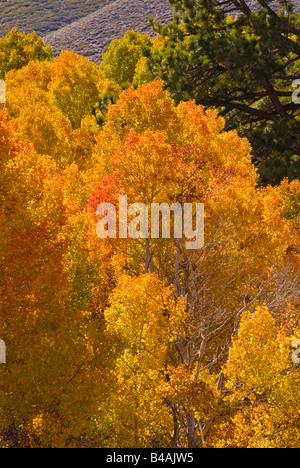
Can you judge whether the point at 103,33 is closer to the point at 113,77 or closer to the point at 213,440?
the point at 113,77

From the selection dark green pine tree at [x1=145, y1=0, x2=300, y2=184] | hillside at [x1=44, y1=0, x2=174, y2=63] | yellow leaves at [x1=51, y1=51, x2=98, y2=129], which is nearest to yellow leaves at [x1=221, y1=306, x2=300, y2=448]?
dark green pine tree at [x1=145, y1=0, x2=300, y2=184]

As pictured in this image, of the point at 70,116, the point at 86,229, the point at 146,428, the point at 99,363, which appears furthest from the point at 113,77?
the point at 146,428

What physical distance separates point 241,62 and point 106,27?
16307cm

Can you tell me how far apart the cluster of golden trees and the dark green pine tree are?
602 centimetres

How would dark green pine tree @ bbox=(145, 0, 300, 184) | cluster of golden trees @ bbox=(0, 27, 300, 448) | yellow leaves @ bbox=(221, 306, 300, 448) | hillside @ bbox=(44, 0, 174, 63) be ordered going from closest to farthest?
1. yellow leaves @ bbox=(221, 306, 300, 448)
2. cluster of golden trees @ bbox=(0, 27, 300, 448)
3. dark green pine tree @ bbox=(145, 0, 300, 184)
4. hillside @ bbox=(44, 0, 174, 63)

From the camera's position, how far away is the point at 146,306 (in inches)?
907

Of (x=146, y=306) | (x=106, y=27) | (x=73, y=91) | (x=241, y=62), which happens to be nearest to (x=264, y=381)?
(x=146, y=306)

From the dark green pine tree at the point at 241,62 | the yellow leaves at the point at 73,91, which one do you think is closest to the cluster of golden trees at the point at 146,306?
the dark green pine tree at the point at 241,62

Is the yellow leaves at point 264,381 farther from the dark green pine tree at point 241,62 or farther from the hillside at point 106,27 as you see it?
the hillside at point 106,27

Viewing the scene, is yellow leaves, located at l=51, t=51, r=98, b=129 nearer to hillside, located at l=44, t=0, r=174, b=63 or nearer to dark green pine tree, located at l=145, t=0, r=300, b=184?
dark green pine tree, located at l=145, t=0, r=300, b=184

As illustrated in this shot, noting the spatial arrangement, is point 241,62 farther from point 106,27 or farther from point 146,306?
point 106,27

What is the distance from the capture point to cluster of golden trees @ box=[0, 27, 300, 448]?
2106 centimetres

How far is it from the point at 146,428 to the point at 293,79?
30.5m

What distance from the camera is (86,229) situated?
3033cm
